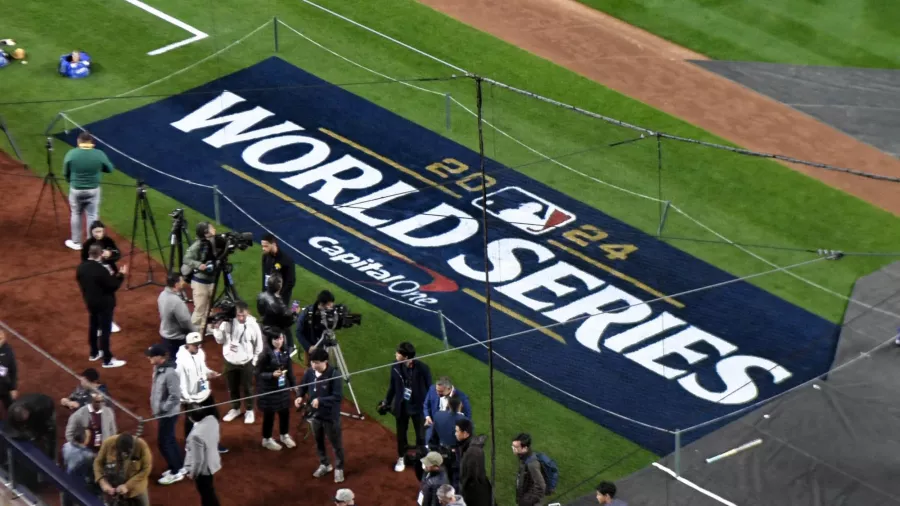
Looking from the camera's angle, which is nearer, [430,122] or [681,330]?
[681,330]

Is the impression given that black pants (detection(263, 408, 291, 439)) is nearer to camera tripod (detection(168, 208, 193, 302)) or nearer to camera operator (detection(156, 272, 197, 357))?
camera operator (detection(156, 272, 197, 357))

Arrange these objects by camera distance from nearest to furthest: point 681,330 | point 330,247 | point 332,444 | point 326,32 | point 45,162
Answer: point 332,444 < point 681,330 < point 330,247 < point 45,162 < point 326,32

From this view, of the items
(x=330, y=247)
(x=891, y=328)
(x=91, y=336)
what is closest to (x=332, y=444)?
(x=91, y=336)

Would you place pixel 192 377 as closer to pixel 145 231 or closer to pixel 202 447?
pixel 202 447

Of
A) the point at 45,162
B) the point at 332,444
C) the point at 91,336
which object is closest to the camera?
the point at 332,444

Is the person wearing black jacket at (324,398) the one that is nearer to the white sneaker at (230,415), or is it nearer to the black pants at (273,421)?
the black pants at (273,421)

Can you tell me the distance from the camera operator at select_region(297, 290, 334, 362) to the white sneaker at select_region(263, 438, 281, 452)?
122 centimetres

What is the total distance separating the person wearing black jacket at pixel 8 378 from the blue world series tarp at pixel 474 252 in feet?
16.5

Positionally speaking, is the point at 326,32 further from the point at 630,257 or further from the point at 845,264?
the point at 845,264

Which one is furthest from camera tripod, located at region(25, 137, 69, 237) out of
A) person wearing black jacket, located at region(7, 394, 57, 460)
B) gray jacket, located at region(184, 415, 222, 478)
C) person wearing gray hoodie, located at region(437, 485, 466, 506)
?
person wearing gray hoodie, located at region(437, 485, 466, 506)

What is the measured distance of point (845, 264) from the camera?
22.2 meters

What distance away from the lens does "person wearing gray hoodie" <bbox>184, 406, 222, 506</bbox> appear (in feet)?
51.7

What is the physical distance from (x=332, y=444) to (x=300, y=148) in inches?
323

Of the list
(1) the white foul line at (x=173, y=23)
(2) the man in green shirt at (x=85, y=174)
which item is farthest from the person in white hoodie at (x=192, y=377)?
(1) the white foul line at (x=173, y=23)
